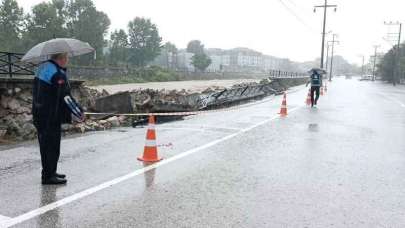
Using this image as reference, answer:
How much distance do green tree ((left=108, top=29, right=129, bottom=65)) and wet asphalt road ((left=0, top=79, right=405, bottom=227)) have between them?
88.6m

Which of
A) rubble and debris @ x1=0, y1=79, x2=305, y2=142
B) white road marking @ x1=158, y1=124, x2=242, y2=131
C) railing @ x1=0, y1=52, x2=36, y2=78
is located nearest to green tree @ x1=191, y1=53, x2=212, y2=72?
rubble and debris @ x1=0, y1=79, x2=305, y2=142

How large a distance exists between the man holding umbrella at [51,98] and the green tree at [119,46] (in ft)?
303

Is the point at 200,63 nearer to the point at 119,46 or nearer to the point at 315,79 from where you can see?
the point at 119,46

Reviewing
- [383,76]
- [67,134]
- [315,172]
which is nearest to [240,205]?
[315,172]

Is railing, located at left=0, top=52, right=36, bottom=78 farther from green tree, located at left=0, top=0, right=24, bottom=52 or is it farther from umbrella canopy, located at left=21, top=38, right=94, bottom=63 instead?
green tree, located at left=0, top=0, right=24, bottom=52

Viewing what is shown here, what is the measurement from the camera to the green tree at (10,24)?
7338cm

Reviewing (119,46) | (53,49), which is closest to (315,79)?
(53,49)

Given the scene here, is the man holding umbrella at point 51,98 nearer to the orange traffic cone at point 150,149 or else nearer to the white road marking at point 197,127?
the orange traffic cone at point 150,149

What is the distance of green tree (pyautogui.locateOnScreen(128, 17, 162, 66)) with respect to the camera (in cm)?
10562

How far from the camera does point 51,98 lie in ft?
19.4

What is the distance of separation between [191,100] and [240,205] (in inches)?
569

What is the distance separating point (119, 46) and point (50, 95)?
323 feet

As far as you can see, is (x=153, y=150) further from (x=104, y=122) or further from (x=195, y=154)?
(x=104, y=122)

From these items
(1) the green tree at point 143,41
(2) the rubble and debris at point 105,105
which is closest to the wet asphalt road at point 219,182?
(2) the rubble and debris at point 105,105
